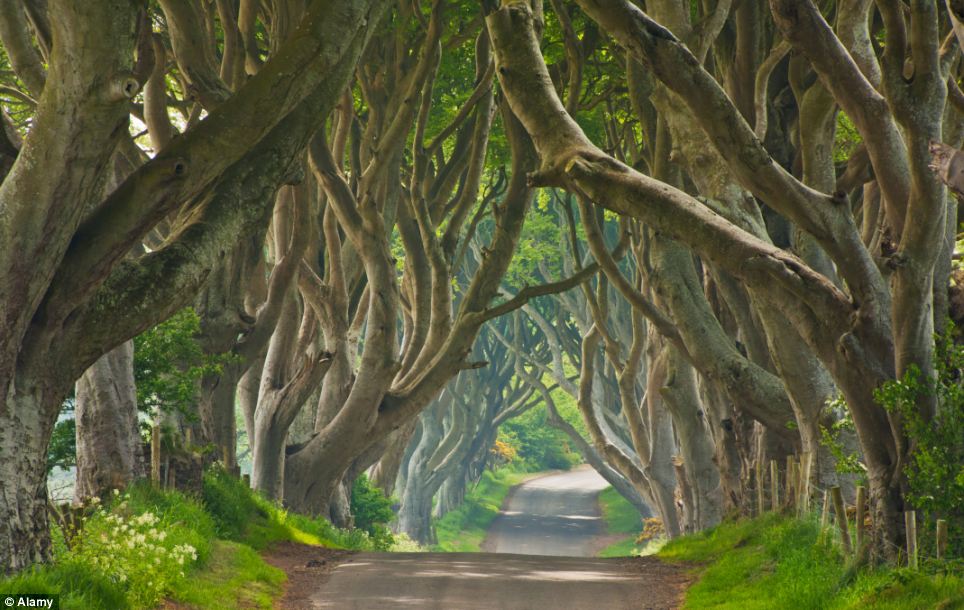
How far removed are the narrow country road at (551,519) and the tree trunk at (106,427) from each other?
22.1 meters

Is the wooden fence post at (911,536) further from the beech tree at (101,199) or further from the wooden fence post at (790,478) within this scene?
the beech tree at (101,199)

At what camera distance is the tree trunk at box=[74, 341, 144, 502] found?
11789 millimetres

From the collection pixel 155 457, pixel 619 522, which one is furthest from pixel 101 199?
pixel 619 522

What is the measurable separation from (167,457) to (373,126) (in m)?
6.83

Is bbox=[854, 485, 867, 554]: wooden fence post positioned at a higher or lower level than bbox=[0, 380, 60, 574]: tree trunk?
lower

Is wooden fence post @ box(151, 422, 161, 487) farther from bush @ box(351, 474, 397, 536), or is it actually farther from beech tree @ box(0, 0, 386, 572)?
bush @ box(351, 474, 397, 536)

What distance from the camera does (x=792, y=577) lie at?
991 centimetres

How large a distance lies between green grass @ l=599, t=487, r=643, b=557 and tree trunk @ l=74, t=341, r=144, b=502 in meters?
21.7

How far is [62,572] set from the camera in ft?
25.1

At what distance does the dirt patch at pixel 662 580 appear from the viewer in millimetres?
10820

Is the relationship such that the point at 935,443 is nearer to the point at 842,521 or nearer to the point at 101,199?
the point at 842,521

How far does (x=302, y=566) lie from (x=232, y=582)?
273 cm

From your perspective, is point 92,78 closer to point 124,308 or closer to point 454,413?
point 124,308

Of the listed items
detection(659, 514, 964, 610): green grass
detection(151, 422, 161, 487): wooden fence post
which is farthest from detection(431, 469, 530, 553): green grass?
detection(151, 422, 161, 487): wooden fence post
